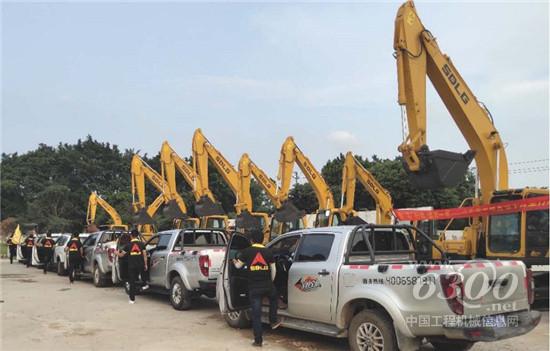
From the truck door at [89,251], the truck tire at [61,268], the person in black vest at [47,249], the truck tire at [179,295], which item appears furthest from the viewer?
the person in black vest at [47,249]

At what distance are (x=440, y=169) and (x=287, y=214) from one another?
1036 centimetres

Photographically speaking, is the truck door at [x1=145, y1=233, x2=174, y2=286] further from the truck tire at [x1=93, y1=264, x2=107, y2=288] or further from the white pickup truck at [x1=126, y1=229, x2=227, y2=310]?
the truck tire at [x1=93, y1=264, x2=107, y2=288]

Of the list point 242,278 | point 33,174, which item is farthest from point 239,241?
point 33,174

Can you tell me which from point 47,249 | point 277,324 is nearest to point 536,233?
point 277,324

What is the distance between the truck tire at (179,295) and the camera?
10.9m

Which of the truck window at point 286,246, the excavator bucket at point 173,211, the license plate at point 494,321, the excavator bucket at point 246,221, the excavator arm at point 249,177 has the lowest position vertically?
the license plate at point 494,321

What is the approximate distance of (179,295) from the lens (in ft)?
36.5

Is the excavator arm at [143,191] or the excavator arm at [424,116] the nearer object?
the excavator arm at [424,116]

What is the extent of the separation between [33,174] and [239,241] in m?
71.2

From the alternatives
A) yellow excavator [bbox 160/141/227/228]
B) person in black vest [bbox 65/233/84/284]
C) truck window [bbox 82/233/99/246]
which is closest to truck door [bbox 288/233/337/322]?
person in black vest [bbox 65/233/84/284]

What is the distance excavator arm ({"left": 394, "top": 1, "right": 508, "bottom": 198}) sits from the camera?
11.6m

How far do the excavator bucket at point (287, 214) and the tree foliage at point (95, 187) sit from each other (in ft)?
79.5

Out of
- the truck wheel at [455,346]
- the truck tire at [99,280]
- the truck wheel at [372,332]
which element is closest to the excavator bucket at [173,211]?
the truck tire at [99,280]

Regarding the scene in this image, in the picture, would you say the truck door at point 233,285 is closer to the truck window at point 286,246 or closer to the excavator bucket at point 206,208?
the truck window at point 286,246
